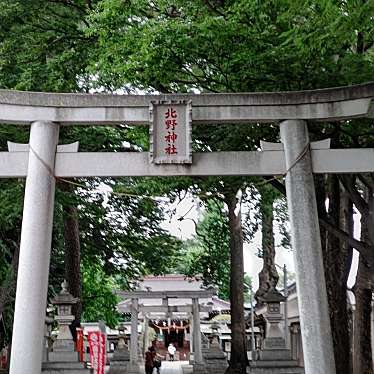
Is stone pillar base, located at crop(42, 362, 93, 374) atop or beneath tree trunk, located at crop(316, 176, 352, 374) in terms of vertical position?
beneath

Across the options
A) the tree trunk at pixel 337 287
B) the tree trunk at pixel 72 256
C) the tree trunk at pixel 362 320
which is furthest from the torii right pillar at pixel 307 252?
the tree trunk at pixel 72 256

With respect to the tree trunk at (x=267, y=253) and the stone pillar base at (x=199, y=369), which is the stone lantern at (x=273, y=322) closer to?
the tree trunk at (x=267, y=253)

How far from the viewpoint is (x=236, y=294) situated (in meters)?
19.2

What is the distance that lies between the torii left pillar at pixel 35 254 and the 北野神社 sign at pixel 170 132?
1.46 metres

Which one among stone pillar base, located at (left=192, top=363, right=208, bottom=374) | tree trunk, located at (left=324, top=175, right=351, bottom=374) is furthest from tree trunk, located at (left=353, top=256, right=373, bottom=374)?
stone pillar base, located at (left=192, top=363, right=208, bottom=374)

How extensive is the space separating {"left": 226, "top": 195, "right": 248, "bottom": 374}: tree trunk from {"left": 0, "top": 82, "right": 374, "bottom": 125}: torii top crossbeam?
1011 cm

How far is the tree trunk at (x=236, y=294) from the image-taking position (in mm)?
18094

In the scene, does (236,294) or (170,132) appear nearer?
(170,132)

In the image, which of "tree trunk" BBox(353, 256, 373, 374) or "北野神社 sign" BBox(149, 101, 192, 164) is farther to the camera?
"tree trunk" BBox(353, 256, 373, 374)

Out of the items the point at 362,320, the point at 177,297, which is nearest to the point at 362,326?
the point at 362,320

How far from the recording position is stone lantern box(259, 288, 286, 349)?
49.1 ft

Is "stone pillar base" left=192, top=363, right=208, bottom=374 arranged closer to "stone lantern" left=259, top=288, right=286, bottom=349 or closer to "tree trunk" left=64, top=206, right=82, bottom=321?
"tree trunk" left=64, top=206, right=82, bottom=321

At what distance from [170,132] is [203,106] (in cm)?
62

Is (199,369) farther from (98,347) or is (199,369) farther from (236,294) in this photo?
(98,347)
